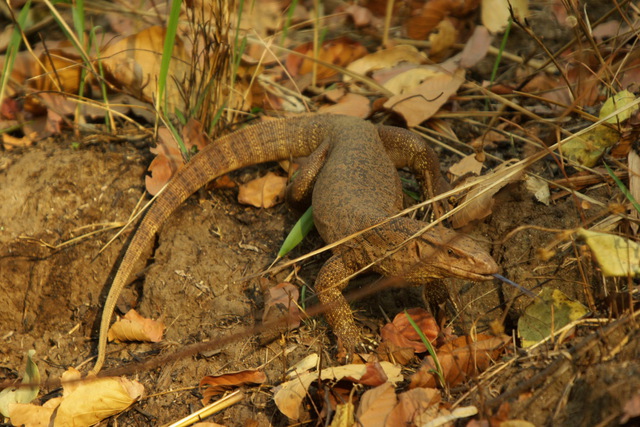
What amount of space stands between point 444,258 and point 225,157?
216cm

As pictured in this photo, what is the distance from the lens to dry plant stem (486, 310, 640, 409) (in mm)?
2926

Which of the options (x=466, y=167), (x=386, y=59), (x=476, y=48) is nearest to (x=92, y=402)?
(x=466, y=167)

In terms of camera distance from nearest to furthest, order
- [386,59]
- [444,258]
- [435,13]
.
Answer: [444,258] < [386,59] < [435,13]

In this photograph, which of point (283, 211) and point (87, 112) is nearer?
point (283, 211)

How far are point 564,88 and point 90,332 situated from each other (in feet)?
13.3

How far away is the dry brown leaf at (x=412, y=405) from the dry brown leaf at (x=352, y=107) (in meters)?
2.93

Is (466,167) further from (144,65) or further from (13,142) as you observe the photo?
(13,142)

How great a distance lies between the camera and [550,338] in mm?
3277

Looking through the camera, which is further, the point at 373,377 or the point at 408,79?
the point at 408,79

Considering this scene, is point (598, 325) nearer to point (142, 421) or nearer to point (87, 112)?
point (142, 421)

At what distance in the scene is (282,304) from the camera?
406 cm

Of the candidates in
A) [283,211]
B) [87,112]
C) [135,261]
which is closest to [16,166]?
[87,112]

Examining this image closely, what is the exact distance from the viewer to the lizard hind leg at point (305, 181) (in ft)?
15.7

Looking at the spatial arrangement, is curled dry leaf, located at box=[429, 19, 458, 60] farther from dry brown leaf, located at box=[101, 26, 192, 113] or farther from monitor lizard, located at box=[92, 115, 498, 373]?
dry brown leaf, located at box=[101, 26, 192, 113]
